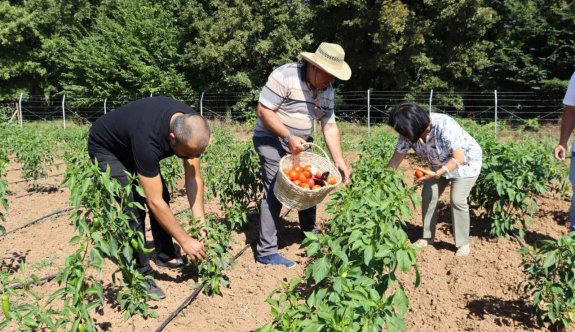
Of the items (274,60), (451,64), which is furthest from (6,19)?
(451,64)

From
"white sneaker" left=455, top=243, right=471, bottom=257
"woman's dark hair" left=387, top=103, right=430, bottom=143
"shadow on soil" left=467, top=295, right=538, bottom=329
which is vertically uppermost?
"woman's dark hair" left=387, top=103, right=430, bottom=143

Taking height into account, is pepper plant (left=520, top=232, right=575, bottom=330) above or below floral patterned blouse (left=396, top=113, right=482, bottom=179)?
below

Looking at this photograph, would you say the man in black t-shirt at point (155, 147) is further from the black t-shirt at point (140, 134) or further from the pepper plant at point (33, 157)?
the pepper plant at point (33, 157)

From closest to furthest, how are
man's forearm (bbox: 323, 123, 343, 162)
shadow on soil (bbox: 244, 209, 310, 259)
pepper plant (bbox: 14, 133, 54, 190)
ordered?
1. man's forearm (bbox: 323, 123, 343, 162)
2. shadow on soil (bbox: 244, 209, 310, 259)
3. pepper plant (bbox: 14, 133, 54, 190)

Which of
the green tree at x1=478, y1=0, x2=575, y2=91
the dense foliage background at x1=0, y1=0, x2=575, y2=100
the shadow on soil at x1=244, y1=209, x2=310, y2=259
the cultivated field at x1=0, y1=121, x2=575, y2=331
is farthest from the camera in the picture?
the dense foliage background at x1=0, y1=0, x2=575, y2=100

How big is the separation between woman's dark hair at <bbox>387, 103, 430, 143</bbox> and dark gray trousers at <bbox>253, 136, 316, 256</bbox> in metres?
0.91

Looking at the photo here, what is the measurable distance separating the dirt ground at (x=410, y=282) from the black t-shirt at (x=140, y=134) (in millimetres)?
951

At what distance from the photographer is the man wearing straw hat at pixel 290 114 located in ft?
12.3

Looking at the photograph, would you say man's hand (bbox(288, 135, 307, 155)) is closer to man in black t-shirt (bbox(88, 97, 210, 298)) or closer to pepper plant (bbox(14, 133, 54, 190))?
man in black t-shirt (bbox(88, 97, 210, 298))

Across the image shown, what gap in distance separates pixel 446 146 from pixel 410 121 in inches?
18.6

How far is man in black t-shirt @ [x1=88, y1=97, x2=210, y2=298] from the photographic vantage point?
2877mm

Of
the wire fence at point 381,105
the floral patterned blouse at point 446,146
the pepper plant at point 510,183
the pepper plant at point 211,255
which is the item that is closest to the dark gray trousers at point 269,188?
the pepper plant at point 211,255

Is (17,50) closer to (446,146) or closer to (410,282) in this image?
(446,146)

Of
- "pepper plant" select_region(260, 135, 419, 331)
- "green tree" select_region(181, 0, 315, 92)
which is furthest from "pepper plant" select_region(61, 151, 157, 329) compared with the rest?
"green tree" select_region(181, 0, 315, 92)
